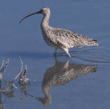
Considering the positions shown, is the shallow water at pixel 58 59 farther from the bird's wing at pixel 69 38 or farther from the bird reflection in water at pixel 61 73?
the bird's wing at pixel 69 38

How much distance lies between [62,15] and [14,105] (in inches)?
271

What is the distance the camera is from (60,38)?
359 inches

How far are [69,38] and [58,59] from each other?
2.79ft

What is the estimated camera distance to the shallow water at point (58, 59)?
6.29 m

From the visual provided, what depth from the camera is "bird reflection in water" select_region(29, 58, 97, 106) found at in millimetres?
6898

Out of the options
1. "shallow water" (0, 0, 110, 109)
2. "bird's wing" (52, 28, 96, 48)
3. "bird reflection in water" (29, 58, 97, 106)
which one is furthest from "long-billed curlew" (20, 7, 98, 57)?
"bird reflection in water" (29, 58, 97, 106)

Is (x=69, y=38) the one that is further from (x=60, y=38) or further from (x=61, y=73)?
(x=61, y=73)

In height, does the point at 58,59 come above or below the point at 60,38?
below

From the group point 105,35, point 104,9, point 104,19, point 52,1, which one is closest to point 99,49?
point 105,35

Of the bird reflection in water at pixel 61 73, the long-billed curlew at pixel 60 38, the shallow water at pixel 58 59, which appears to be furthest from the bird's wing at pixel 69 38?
the bird reflection in water at pixel 61 73

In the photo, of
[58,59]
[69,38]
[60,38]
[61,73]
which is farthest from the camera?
[69,38]

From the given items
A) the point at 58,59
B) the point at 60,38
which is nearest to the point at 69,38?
the point at 60,38

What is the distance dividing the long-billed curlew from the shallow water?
1.01 feet

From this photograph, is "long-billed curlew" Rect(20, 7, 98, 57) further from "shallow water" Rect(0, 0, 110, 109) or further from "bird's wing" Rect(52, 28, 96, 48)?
"shallow water" Rect(0, 0, 110, 109)
